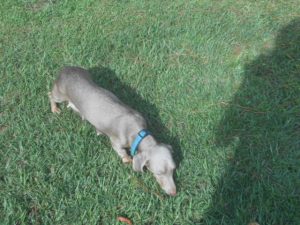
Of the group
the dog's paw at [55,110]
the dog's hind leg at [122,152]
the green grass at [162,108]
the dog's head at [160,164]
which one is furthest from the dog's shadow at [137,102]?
the dog's paw at [55,110]

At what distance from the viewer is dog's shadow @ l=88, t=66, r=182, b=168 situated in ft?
17.2

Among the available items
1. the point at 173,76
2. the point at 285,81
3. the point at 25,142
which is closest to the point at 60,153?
the point at 25,142

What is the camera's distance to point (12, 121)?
17.8 ft

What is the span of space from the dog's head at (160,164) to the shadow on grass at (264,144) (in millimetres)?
496

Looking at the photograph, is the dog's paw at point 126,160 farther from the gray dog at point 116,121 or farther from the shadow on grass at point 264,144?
the shadow on grass at point 264,144

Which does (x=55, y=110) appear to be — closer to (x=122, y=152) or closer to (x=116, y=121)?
(x=116, y=121)

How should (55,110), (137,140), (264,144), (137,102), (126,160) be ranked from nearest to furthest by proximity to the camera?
1. (137,140)
2. (126,160)
3. (264,144)
4. (55,110)
5. (137,102)

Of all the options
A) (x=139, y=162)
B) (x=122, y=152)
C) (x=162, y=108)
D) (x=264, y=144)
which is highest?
(x=139, y=162)

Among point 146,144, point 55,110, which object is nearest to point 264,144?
point 146,144

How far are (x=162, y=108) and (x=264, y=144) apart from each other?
1.35 metres

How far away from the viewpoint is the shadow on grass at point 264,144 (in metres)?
4.48

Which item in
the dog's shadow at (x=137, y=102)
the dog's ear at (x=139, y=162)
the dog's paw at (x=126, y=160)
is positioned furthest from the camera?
the dog's shadow at (x=137, y=102)

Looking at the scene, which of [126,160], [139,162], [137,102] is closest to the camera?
[139,162]

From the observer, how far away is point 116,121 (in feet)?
16.6
